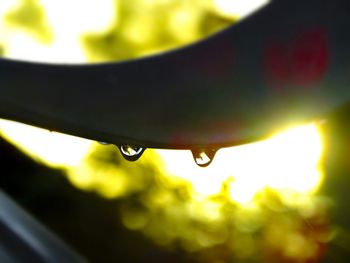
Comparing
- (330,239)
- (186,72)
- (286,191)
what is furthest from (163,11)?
(186,72)

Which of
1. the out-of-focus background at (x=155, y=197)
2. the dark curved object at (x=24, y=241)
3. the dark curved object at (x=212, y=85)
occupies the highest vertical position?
the out-of-focus background at (x=155, y=197)

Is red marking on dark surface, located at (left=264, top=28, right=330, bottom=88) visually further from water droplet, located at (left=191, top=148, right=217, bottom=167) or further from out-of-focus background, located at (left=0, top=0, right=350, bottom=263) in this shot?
out-of-focus background, located at (left=0, top=0, right=350, bottom=263)

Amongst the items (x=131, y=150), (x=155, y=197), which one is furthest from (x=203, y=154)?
(x=155, y=197)

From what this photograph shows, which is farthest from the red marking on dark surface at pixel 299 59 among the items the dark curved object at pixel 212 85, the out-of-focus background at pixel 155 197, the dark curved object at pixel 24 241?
the out-of-focus background at pixel 155 197

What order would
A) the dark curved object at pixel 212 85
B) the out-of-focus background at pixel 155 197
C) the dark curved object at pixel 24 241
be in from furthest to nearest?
the out-of-focus background at pixel 155 197 → the dark curved object at pixel 24 241 → the dark curved object at pixel 212 85

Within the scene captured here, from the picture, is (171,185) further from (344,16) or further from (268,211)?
(344,16)

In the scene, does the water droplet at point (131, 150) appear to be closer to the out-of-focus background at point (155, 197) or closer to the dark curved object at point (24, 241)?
the dark curved object at point (24, 241)

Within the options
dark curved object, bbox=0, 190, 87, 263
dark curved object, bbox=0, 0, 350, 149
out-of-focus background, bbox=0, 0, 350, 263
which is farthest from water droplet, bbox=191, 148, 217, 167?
out-of-focus background, bbox=0, 0, 350, 263

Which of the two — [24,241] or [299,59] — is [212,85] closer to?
[299,59]
